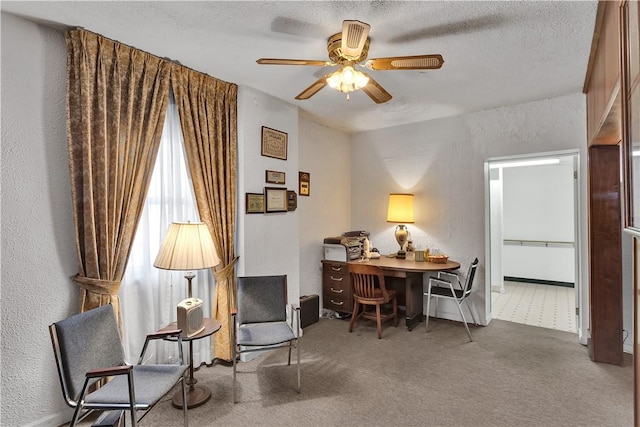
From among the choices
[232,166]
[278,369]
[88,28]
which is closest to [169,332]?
[278,369]

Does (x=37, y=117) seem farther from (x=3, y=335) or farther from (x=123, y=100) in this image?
(x=3, y=335)

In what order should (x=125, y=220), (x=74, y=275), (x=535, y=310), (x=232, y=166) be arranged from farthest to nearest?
(x=535, y=310)
(x=232, y=166)
(x=125, y=220)
(x=74, y=275)

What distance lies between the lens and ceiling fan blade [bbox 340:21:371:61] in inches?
68.5

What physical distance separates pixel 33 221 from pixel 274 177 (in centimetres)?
199

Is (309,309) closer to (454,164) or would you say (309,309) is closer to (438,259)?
(438,259)

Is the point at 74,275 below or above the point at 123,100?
below

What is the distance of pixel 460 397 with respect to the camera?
247cm

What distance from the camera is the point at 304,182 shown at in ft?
14.0

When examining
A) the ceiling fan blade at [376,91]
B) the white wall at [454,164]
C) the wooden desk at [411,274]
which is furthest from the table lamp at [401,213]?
the ceiling fan blade at [376,91]

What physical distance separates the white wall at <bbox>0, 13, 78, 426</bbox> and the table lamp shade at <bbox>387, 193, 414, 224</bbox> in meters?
3.48

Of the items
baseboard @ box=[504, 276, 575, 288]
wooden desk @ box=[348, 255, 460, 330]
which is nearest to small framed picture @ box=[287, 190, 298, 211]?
wooden desk @ box=[348, 255, 460, 330]

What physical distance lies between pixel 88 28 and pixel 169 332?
206 centimetres

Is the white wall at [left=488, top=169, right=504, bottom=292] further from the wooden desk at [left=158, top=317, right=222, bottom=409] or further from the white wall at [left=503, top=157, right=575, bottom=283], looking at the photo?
the wooden desk at [left=158, top=317, right=222, bottom=409]

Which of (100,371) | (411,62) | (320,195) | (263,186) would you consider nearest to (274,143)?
(263,186)
